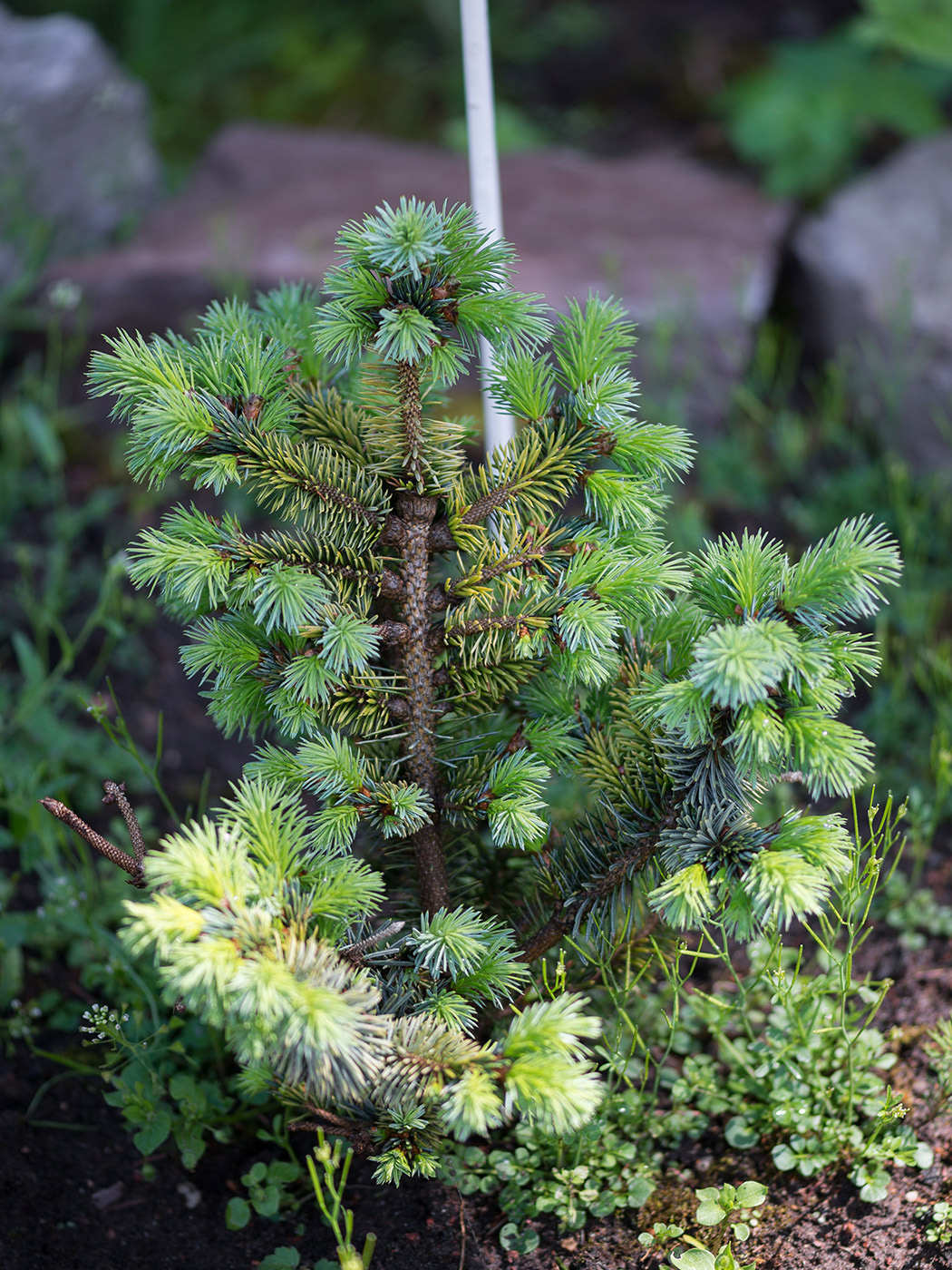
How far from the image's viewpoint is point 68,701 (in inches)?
103

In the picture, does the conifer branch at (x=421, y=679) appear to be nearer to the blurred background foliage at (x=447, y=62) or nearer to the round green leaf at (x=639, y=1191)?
the round green leaf at (x=639, y=1191)

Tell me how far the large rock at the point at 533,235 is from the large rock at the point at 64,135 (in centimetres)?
21

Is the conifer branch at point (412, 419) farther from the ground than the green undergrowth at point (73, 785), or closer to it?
farther from the ground

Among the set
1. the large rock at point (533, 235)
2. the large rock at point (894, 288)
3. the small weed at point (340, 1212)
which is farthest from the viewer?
the large rock at point (533, 235)

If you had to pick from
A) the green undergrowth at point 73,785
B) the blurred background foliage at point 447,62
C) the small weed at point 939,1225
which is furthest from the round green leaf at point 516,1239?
the blurred background foliage at point 447,62

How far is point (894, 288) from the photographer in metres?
3.22

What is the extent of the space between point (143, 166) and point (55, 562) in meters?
2.13

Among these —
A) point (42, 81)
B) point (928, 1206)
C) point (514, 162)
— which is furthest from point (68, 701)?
point (514, 162)

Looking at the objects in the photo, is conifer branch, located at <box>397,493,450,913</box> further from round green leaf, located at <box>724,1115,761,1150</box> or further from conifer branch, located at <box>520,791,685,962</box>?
round green leaf, located at <box>724,1115,761,1150</box>

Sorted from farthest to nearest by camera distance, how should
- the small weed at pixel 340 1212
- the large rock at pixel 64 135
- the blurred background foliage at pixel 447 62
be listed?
the blurred background foliage at pixel 447 62 < the large rock at pixel 64 135 < the small weed at pixel 340 1212

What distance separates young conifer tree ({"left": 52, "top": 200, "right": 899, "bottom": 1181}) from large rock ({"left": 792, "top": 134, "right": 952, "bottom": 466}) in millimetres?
1810

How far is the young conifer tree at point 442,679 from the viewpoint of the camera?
45.2 inches

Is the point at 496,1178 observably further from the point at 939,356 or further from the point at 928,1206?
the point at 939,356

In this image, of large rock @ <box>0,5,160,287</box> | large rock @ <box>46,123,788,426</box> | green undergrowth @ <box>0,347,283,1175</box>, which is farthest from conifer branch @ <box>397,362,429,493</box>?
large rock @ <box>0,5,160,287</box>
